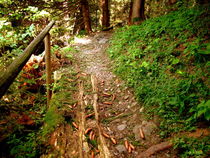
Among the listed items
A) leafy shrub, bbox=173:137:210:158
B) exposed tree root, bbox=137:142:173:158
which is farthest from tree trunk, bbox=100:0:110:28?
leafy shrub, bbox=173:137:210:158

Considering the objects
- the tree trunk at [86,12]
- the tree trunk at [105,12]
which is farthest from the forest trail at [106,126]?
the tree trunk at [86,12]

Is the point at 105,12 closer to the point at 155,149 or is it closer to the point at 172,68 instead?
the point at 172,68

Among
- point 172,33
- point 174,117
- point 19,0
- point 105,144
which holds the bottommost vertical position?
point 105,144

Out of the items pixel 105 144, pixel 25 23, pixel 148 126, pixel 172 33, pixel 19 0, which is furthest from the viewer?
pixel 25 23

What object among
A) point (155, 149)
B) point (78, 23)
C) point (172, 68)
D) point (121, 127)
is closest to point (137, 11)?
point (78, 23)

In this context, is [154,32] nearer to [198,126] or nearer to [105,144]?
[198,126]

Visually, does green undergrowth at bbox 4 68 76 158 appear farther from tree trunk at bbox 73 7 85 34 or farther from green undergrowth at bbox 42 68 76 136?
tree trunk at bbox 73 7 85 34

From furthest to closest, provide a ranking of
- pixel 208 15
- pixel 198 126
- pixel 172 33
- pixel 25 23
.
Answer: pixel 25 23
pixel 172 33
pixel 208 15
pixel 198 126

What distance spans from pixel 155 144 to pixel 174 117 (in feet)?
2.03

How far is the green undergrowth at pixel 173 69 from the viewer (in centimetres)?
269

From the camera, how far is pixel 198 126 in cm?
242

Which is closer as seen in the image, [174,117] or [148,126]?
[174,117]

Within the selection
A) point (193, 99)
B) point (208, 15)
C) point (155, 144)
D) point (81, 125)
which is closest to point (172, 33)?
point (208, 15)

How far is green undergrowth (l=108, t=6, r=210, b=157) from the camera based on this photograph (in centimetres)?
269
